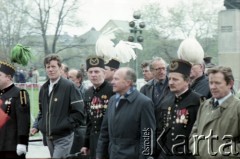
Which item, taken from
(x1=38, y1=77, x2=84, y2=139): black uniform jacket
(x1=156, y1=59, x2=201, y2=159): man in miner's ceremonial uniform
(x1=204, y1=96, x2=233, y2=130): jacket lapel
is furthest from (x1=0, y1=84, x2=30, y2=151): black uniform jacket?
(x1=204, y1=96, x2=233, y2=130): jacket lapel

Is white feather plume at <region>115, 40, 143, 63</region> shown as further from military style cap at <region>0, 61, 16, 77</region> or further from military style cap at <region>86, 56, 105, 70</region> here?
military style cap at <region>0, 61, 16, 77</region>

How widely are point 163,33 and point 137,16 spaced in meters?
27.4

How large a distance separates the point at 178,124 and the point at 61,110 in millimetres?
2125

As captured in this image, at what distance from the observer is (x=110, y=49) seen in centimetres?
865

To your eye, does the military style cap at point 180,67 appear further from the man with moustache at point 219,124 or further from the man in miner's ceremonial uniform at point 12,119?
the man in miner's ceremonial uniform at point 12,119

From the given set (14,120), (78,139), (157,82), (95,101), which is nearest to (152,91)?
(157,82)

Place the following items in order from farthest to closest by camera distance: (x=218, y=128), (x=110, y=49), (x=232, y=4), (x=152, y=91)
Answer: (x=232, y=4), (x=110, y=49), (x=152, y=91), (x=218, y=128)

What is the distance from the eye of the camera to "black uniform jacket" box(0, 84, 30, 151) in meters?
7.12

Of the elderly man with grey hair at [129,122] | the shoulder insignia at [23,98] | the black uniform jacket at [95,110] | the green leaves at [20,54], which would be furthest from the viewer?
the green leaves at [20,54]

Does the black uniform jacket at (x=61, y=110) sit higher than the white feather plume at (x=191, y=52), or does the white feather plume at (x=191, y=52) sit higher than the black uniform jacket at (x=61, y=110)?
the white feather plume at (x=191, y=52)

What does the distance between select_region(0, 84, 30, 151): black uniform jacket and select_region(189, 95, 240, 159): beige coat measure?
8.64ft

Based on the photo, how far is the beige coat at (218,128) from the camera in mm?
5199

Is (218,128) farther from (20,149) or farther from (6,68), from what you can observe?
(6,68)

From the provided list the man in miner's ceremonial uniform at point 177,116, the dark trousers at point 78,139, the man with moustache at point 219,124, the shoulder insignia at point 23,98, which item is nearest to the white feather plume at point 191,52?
the man in miner's ceremonial uniform at point 177,116
